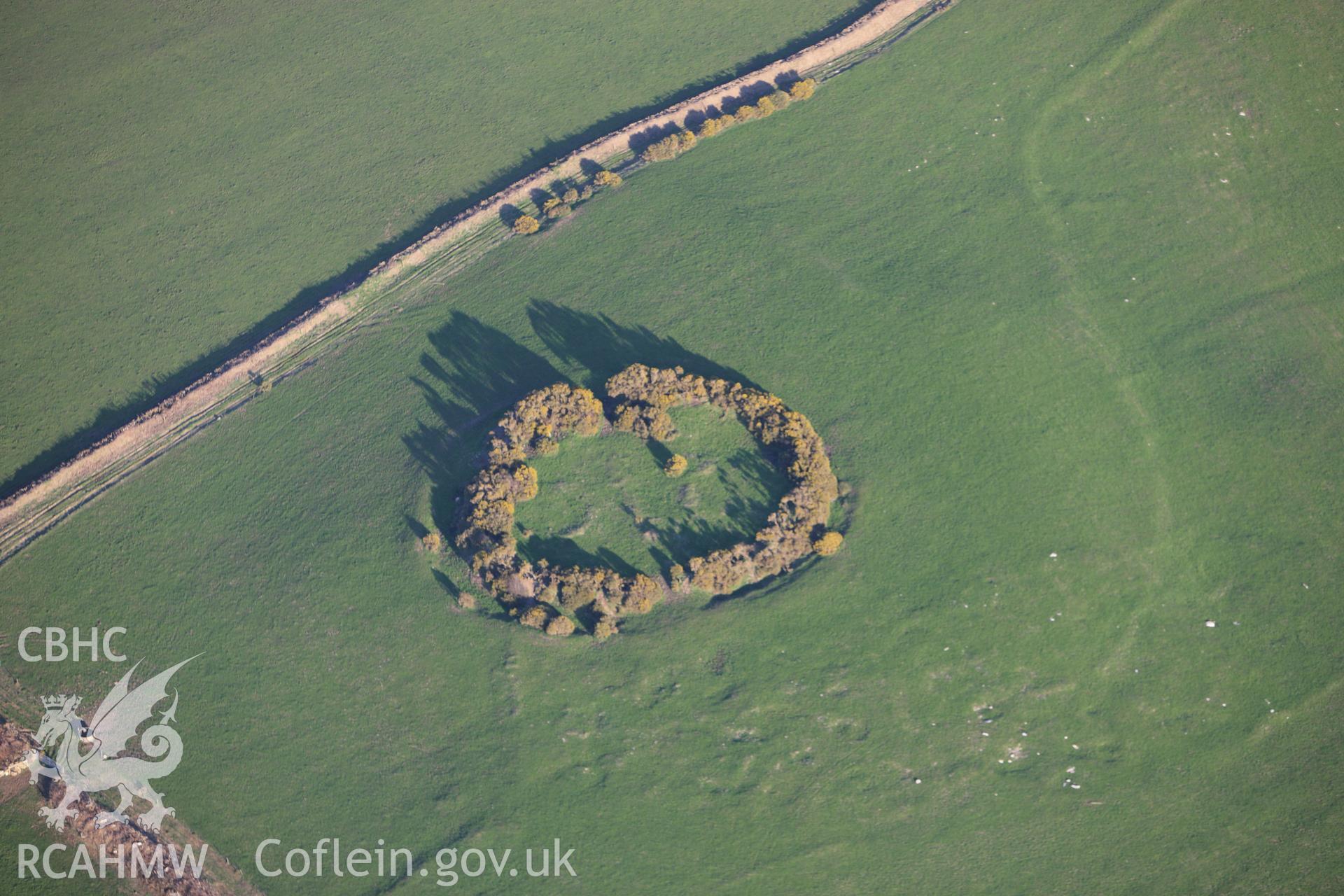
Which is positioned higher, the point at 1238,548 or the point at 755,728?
the point at 755,728


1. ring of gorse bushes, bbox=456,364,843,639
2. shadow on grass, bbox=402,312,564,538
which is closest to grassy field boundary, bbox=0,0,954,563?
shadow on grass, bbox=402,312,564,538

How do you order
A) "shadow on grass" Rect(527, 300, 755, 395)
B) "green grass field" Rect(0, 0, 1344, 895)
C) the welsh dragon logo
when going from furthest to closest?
"shadow on grass" Rect(527, 300, 755, 395)
the welsh dragon logo
"green grass field" Rect(0, 0, 1344, 895)

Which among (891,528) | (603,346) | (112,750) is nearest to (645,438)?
(603,346)

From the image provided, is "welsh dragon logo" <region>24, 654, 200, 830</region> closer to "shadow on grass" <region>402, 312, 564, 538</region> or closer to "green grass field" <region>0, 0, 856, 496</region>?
"green grass field" <region>0, 0, 856, 496</region>

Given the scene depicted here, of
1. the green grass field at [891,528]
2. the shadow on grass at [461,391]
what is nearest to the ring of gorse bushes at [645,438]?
the shadow on grass at [461,391]

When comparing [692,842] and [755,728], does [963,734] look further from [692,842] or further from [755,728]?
[692,842]

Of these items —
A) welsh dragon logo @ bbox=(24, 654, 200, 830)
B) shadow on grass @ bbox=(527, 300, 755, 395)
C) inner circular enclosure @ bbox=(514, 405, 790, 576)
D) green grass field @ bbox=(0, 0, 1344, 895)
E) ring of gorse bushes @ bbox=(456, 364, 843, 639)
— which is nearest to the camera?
green grass field @ bbox=(0, 0, 1344, 895)

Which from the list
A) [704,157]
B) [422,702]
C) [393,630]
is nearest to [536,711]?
[422,702]
